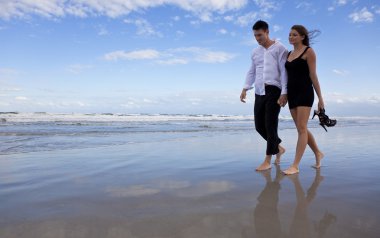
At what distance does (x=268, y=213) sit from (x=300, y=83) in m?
2.05

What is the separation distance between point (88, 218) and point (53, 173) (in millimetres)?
1800

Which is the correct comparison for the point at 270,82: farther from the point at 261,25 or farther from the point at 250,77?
the point at 261,25

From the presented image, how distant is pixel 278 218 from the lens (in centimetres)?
200

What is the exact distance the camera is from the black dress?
367cm

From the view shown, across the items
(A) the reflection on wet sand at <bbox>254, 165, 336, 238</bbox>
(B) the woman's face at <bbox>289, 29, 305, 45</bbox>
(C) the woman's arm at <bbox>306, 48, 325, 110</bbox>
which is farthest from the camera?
(B) the woman's face at <bbox>289, 29, 305, 45</bbox>

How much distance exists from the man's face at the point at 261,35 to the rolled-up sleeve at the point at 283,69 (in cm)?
24

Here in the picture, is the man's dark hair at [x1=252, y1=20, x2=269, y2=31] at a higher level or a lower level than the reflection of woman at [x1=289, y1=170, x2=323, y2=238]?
higher

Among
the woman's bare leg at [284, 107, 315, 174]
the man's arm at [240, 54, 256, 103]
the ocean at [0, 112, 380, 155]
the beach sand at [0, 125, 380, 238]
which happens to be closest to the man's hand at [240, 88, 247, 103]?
the man's arm at [240, 54, 256, 103]

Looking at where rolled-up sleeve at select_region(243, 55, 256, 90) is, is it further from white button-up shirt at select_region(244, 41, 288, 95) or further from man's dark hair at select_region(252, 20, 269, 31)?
man's dark hair at select_region(252, 20, 269, 31)

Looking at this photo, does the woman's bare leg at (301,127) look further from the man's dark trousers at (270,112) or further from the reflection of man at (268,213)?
the reflection of man at (268,213)

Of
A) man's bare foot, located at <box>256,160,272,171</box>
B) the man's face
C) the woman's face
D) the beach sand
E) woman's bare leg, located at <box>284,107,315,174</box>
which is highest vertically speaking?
the man's face

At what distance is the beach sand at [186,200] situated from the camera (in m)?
1.84

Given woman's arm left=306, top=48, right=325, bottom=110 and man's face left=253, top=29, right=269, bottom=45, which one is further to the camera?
man's face left=253, top=29, right=269, bottom=45

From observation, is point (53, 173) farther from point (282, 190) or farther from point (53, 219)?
point (282, 190)
